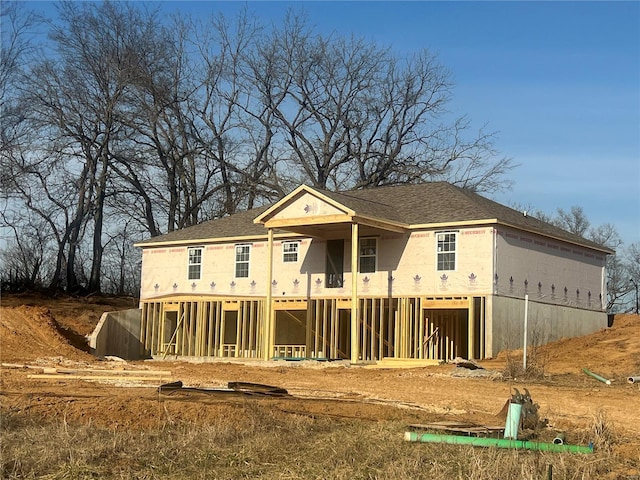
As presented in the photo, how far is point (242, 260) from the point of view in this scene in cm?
3444

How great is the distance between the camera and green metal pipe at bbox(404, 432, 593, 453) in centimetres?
1090

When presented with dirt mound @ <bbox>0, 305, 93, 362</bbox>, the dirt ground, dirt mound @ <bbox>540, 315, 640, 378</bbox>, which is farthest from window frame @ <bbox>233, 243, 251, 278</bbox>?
dirt mound @ <bbox>540, 315, 640, 378</bbox>

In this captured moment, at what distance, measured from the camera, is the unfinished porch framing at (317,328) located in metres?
29.2

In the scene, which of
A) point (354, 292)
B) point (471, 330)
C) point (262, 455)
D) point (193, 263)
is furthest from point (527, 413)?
point (193, 263)

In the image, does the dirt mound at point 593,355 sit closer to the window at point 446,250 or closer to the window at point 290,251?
the window at point 446,250

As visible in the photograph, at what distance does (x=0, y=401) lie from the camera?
15000mm

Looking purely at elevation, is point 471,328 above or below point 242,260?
below

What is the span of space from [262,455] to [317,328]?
67.8 feet

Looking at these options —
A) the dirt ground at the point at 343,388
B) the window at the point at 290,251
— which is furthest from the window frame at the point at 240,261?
the dirt ground at the point at 343,388

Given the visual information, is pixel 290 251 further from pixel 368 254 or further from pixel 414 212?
pixel 414 212

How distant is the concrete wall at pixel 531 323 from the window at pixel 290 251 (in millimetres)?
8083

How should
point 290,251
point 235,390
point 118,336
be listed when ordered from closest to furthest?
1. point 235,390
2. point 290,251
3. point 118,336

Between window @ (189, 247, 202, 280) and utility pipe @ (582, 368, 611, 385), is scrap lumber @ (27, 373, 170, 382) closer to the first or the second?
utility pipe @ (582, 368, 611, 385)

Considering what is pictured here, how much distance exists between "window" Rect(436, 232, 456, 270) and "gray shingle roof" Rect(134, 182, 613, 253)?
483 mm
